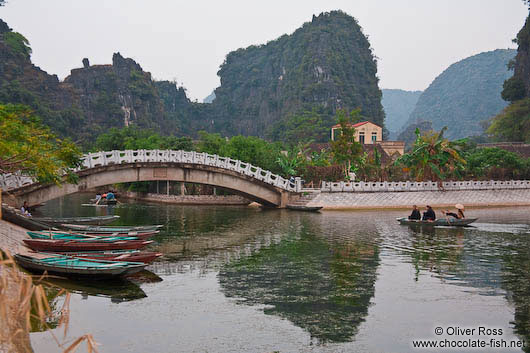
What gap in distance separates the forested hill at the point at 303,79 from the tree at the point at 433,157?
76105mm

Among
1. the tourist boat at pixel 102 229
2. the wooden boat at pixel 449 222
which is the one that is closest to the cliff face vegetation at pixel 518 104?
the wooden boat at pixel 449 222

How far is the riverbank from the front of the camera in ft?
119

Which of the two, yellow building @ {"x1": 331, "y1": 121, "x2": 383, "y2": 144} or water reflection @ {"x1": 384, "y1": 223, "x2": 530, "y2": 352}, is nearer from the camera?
water reflection @ {"x1": 384, "y1": 223, "x2": 530, "y2": 352}

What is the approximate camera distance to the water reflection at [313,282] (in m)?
12.0

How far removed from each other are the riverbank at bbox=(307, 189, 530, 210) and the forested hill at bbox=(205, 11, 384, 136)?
77141 millimetres

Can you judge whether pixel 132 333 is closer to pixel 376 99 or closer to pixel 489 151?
pixel 489 151

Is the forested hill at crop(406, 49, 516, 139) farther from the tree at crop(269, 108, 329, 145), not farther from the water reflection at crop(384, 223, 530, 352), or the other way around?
the water reflection at crop(384, 223, 530, 352)

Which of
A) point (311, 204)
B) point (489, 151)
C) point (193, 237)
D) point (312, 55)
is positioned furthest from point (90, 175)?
point (312, 55)

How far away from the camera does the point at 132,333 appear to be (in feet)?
36.6

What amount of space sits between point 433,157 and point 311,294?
88.7 feet

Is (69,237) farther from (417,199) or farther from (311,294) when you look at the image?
(417,199)

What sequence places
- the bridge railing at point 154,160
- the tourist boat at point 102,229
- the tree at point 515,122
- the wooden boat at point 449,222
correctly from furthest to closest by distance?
the tree at point 515,122 → the bridge railing at point 154,160 → the wooden boat at point 449,222 → the tourist boat at point 102,229

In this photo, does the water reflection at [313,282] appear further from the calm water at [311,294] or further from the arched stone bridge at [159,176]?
the arched stone bridge at [159,176]

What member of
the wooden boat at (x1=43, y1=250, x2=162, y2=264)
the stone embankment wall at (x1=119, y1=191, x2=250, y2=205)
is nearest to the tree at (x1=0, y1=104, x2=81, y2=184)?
the wooden boat at (x1=43, y1=250, x2=162, y2=264)
